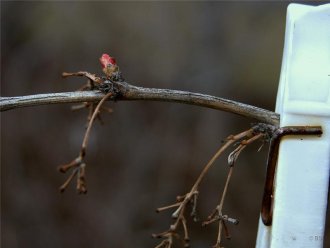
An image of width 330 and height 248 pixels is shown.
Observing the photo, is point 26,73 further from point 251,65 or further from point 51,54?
point 251,65

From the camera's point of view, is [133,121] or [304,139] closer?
[304,139]

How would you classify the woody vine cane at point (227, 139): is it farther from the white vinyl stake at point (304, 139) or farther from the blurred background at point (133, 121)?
the blurred background at point (133, 121)

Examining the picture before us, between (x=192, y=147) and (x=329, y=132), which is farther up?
(x=192, y=147)

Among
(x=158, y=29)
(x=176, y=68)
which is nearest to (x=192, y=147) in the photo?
(x=176, y=68)

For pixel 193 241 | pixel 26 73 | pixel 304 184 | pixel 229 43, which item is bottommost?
pixel 193 241

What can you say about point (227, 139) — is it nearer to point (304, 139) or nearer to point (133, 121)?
point (304, 139)

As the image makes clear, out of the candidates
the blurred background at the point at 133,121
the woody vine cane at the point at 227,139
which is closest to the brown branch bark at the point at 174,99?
the woody vine cane at the point at 227,139

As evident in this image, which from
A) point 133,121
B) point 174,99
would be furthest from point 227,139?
point 133,121
